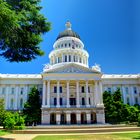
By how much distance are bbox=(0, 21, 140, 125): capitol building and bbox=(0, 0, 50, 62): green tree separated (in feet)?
111

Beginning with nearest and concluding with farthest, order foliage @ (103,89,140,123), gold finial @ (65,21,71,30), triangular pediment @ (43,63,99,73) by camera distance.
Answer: foliage @ (103,89,140,123), triangular pediment @ (43,63,99,73), gold finial @ (65,21,71,30)

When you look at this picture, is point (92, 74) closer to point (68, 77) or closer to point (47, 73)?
point (68, 77)

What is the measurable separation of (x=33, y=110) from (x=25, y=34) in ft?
122

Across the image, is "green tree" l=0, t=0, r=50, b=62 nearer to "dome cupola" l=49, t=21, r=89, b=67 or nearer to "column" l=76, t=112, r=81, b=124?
"column" l=76, t=112, r=81, b=124

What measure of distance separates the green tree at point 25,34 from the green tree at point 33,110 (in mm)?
34272

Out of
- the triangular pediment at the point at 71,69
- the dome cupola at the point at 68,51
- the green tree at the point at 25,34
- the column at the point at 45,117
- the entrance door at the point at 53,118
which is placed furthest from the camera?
the dome cupola at the point at 68,51

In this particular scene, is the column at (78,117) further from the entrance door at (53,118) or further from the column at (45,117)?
the column at (45,117)

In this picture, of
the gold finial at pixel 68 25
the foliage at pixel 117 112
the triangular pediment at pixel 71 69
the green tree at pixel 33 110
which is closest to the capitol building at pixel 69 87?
the triangular pediment at pixel 71 69

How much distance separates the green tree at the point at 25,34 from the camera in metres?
18.9

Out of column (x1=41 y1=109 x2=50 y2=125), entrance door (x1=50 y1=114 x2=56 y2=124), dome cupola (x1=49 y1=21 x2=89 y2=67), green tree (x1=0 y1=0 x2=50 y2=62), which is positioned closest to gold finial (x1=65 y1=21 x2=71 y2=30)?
dome cupola (x1=49 y1=21 x2=89 y2=67)

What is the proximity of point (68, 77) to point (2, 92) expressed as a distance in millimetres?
21101

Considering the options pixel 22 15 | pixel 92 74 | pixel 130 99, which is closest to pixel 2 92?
pixel 92 74

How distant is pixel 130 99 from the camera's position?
66625mm

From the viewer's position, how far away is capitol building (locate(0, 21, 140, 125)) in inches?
2108
